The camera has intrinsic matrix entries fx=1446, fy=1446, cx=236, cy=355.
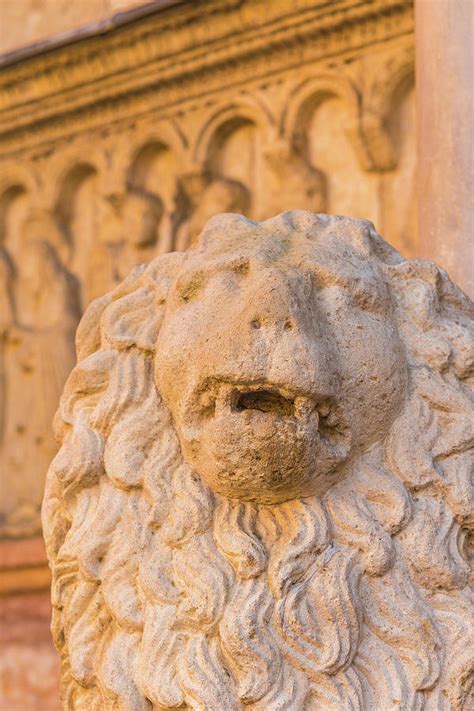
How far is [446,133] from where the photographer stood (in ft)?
10.5

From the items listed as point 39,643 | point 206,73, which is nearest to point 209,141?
point 206,73

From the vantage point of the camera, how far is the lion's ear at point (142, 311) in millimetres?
2410

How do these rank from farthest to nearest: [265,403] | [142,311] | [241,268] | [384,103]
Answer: [384,103] < [142,311] < [241,268] < [265,403]

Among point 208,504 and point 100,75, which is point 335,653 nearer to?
point 208,504

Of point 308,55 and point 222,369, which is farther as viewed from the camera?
point 308,55

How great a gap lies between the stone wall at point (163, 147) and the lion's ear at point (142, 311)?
181 centimetres

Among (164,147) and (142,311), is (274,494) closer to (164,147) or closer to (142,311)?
(142,311)

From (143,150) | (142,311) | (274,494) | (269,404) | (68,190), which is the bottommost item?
(274,494)

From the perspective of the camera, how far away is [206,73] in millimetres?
4703

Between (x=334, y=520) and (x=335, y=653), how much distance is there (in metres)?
0.21

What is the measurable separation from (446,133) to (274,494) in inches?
51.2

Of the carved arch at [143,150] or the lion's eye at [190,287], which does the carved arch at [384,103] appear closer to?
the carved arch at [143,150]

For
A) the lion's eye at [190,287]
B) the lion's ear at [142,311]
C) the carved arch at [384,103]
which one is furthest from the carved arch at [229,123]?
the lion's eye at [190,287]

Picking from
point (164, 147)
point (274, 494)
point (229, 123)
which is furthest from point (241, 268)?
point (164, 147)
